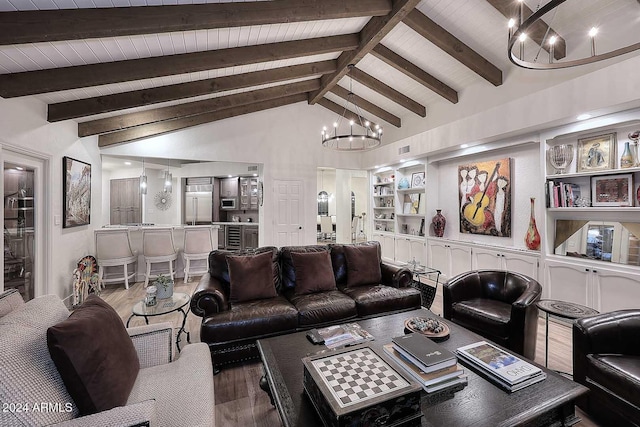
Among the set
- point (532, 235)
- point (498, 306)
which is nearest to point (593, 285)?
point (532, 235)

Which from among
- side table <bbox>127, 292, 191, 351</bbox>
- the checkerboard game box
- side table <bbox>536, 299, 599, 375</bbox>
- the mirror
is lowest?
side table <bbox>127, 292, 191, 351</bbox>

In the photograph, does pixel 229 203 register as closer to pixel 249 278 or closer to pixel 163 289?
pixel 249 278

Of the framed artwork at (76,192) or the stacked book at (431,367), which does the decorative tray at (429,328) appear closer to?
the stacked book at (431,367)

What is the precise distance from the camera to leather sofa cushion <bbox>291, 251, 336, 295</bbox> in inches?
124

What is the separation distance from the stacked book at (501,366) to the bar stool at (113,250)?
5.25 m

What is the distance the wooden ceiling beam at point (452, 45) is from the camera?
141 inches

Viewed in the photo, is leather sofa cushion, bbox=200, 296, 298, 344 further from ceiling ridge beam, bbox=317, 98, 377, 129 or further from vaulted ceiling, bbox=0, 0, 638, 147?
ceiling ridge beam, bbox=317, 98, 377, 129

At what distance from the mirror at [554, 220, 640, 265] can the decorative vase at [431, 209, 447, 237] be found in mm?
1762

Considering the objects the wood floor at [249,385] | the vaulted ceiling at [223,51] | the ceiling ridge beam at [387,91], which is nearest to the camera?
the wood floor at [249,385]

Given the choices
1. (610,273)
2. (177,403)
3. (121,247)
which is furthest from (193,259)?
(610,273)

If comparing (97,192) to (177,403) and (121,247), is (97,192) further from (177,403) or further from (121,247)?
(177,403)

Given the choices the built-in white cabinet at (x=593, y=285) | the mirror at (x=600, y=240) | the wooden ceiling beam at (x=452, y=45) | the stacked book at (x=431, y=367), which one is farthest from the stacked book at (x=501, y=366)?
the wooden ceiling beam at (x=452, y=45)

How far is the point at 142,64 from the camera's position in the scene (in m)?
3.01

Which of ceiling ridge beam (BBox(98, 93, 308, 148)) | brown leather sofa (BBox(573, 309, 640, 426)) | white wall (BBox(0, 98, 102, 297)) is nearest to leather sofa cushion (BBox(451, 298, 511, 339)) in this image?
brown leather sofa (BBox(573, 309, 640, 426))
